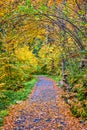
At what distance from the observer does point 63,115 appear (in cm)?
1131

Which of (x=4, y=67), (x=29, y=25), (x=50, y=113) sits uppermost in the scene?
(x=29, y=25)

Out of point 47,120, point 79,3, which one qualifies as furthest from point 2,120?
point 79,3

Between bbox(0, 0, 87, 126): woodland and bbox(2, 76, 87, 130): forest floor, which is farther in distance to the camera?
bbox(0, 0, 87, 126): woodland

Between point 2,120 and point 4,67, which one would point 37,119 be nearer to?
point 2,120

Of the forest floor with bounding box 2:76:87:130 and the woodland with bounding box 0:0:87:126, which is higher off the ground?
the woodland with bounding box 0:0:87:126

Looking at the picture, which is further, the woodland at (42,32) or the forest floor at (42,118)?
the woodland at (42,32)

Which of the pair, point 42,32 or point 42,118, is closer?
point 42,118

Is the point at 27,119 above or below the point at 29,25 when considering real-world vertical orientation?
below

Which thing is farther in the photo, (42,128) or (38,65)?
(38,65)

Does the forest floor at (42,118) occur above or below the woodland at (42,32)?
below

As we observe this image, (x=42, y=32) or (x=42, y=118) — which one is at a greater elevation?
(x=42, y=32)

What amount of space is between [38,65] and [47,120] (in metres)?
39.7

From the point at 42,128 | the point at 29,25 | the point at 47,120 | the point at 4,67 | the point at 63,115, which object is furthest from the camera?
the point at 4,67

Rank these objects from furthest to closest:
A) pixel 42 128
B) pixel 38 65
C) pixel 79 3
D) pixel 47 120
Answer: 1. pixel 38 65
2. pixel 79 3
3. pixel 47 120
4. pixel 42 128
